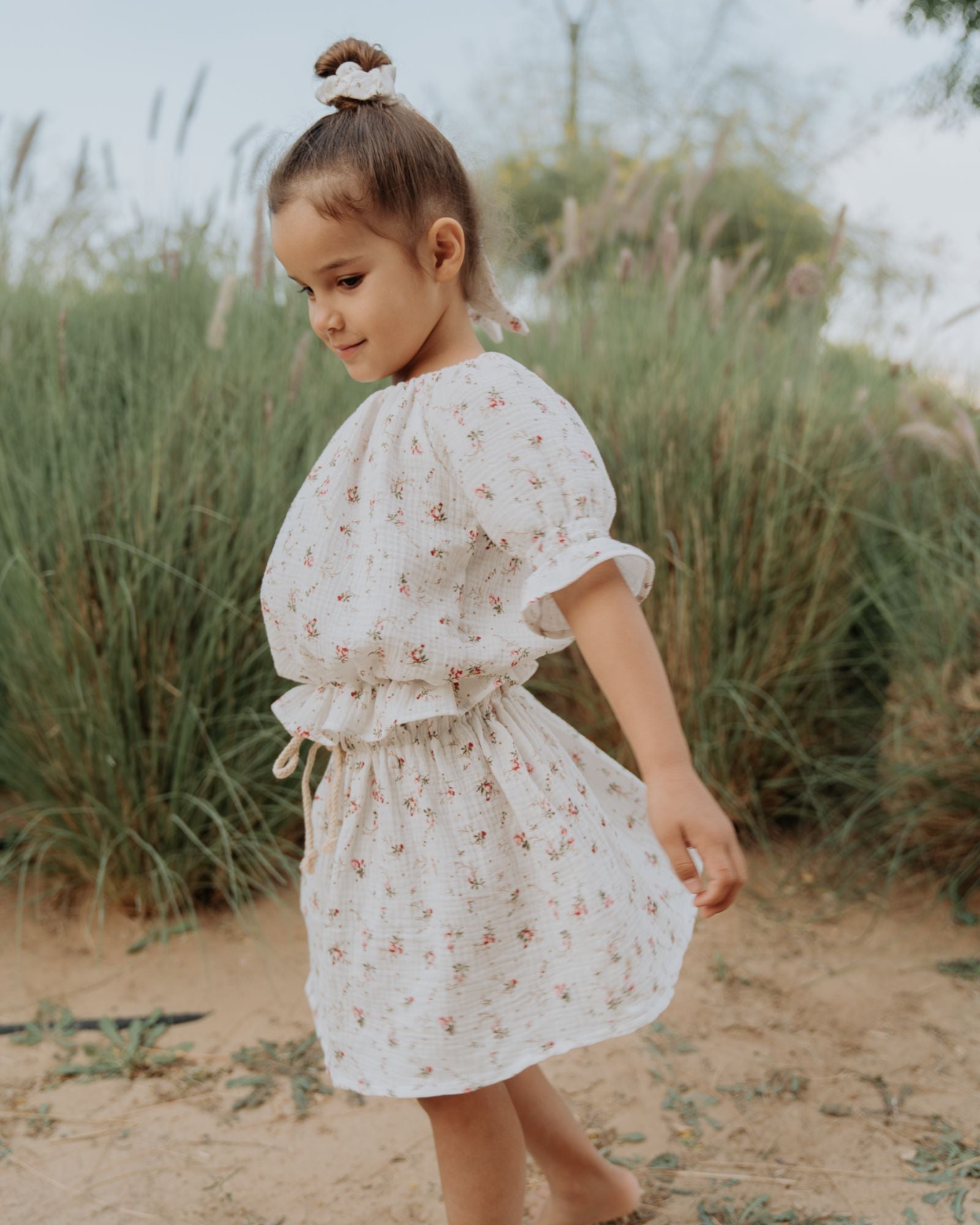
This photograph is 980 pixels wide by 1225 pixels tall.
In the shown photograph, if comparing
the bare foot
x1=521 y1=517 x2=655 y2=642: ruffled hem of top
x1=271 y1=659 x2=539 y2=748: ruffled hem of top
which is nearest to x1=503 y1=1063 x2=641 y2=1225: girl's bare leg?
the bare foot

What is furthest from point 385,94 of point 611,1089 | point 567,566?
point 611,1089

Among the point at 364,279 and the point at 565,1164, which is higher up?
the point at 364,279

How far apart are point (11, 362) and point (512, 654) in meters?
2.14

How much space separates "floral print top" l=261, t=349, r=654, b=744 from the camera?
107 centimetres

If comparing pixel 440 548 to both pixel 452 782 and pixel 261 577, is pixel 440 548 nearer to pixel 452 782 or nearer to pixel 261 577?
pixel 452 782

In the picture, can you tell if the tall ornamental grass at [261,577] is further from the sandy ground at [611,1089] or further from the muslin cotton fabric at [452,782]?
the muslin cotton fabric at [452,782]

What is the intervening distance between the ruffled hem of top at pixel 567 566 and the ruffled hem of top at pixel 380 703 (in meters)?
0.13

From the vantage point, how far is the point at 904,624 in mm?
2697

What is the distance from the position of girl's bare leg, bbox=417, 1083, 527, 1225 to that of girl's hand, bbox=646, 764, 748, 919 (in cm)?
42

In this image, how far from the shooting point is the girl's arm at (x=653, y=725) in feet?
3.16

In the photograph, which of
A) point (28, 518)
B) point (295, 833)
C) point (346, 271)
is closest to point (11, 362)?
point (28, 518)

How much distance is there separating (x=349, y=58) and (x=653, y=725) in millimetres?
846

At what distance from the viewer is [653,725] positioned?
99 cm

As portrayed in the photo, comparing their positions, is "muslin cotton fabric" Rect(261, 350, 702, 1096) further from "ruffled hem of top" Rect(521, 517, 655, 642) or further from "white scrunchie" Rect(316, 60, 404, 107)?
"white scrunchie" Rect(316, 60, 404, 107)
